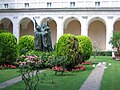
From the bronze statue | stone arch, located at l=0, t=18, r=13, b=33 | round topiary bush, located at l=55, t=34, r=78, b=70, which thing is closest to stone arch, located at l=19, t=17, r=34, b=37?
stone arch, located at l=0, t=18, r=13, b=33

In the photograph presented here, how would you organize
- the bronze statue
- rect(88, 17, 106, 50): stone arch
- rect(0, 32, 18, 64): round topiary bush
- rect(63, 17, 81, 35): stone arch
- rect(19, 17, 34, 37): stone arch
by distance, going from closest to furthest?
rect(0, 32, 18, 64): round topiary bush
the bronze statue
rect(88, 17, 106, 50): stone arch
rect(19, 17, 34, 37): stone arch
rect(63, 17, 81, 35): stone arch

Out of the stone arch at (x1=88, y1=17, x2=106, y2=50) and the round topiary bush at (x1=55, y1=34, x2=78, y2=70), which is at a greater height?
the stone arch at (x1=88, y1=17, x2=106, y2=50)

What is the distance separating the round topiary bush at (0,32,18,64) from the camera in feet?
68.1

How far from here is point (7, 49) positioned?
20.9 m

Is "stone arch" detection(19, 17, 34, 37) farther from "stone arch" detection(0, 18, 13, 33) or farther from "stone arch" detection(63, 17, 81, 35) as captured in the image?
"stone arch" detection(63, 17, 81, 35)

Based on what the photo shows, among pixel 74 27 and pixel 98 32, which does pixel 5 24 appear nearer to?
pixel 74 27

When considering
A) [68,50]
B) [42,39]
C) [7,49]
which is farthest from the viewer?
[42,39]

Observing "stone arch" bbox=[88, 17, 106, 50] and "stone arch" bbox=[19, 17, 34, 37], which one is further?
"stone arch" bbox=[19, 17, 34, 37]

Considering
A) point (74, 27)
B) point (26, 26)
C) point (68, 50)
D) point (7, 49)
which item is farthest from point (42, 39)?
point (26, 26)

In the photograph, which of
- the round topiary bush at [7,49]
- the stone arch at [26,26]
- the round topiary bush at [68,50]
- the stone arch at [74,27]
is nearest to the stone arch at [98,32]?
the stone arch at [74,27]

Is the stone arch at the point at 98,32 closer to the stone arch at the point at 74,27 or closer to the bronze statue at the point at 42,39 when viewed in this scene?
the stone arch at the point at 74,27

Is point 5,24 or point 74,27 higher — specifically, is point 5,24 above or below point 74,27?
above

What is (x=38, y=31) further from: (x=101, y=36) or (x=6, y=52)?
(x=101, y=36)

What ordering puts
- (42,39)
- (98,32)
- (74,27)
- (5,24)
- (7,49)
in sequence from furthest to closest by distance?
(5,24) → (74,27) → (98,32) → (42,39) → (7,49)
